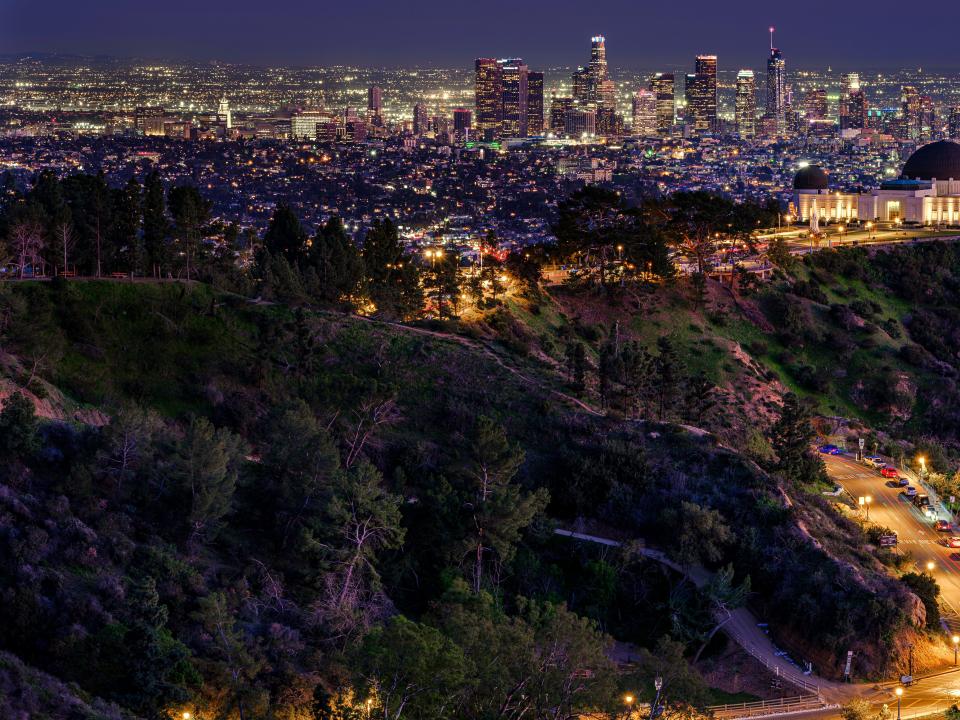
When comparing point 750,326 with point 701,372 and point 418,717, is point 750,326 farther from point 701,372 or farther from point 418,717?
point 418,717

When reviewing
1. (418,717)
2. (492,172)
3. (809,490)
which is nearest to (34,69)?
(492,172)

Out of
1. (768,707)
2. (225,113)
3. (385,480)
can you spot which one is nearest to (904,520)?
(768,707)

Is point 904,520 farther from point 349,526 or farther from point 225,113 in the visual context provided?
point 225,113

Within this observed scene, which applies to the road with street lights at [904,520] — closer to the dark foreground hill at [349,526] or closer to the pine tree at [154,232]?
the dark foreground hill at [349,526]

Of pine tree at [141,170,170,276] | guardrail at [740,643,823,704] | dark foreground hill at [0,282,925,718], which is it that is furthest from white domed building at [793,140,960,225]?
guardrail at [740,643,823,704]

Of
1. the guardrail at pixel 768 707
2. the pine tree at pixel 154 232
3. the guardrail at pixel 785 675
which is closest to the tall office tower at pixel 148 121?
the pine tree at pixel 154 232
